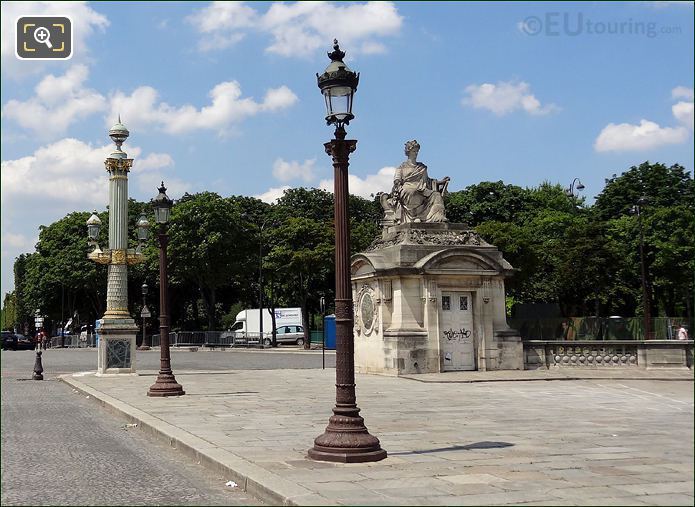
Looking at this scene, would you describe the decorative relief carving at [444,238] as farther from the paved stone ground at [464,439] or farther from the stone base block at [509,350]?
the paved stone ground at [464,439]

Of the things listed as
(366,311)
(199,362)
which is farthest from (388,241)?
(199,362)

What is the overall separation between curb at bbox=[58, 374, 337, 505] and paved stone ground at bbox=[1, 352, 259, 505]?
0.38 ft

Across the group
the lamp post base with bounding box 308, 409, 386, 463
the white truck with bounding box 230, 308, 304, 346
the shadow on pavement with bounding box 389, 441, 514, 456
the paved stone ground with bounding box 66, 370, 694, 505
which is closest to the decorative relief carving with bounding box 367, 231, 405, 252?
the paved stone ground with bounding box 66, 370, 694, 505

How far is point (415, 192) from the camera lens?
26.3 metres

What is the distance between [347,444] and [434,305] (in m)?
15.5

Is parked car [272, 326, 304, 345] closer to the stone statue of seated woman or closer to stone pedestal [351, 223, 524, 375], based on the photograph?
the stone statue of seated woman

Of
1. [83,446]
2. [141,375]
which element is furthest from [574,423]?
[141,375]

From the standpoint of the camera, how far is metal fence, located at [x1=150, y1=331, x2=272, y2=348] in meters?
62.1

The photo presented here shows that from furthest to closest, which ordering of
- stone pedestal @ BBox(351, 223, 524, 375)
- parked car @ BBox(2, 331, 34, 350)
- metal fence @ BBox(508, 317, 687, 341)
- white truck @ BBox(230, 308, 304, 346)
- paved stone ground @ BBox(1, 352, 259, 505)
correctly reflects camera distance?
parked car @ BBox(2, 331, 34, 350) < white truck @ BBox(230, 308, 304, 346) < metal fence @ BBox(508, 317, 687, 341) < stone pedestal @ BBox(351, 223, 524, 375) < paved stone ground @ BBox(1, 352, 259, 505)

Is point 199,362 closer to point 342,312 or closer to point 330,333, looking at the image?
point 330,333

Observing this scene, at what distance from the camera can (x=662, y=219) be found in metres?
54.4

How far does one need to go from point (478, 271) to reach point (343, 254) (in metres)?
15.6

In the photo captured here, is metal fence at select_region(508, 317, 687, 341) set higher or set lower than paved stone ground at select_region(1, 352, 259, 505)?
higher

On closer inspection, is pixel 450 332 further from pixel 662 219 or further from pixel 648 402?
pixel 662 219
